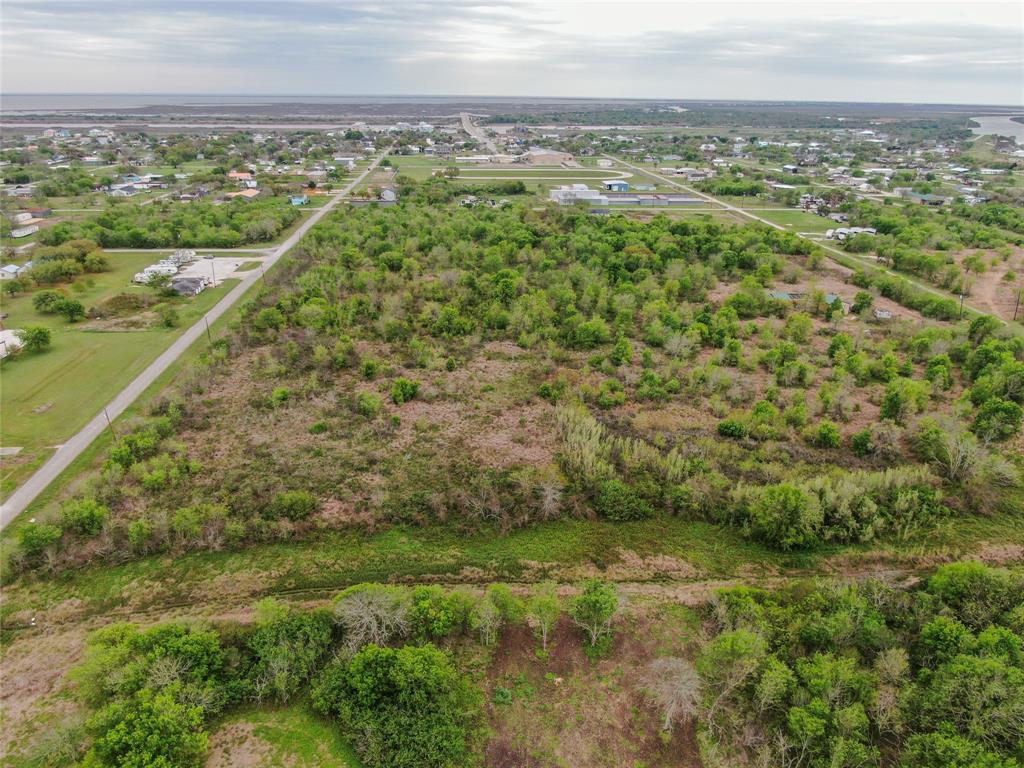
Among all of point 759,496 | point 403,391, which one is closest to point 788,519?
point 759,496

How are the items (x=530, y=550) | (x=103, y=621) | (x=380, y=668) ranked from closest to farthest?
(x=380, y=668) → (x=103, y=621) → (x=530, y=550)

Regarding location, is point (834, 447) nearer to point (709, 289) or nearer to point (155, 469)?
point (709, 289)

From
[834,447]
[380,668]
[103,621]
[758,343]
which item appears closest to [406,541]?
[380,668]

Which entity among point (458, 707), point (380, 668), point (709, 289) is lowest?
point (458, 707)

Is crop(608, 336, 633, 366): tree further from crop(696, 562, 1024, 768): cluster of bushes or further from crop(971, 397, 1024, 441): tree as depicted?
crop(696, 562, 1024, 768): cluster of bushes

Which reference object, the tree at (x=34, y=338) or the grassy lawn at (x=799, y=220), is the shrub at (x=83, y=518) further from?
the grassy lawn at (x=799, y=220)

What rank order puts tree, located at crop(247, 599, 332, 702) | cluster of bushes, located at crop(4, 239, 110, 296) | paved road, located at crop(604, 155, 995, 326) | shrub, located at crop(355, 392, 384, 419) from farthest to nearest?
paved road, located at crop(604, 155, 995, 326) < cluster of bushes, located at crop(4, 239, 110, 296) < shrub, located at crop(355, 392, 384, 419) < tree, located at crop(247, 599, 332, 702)

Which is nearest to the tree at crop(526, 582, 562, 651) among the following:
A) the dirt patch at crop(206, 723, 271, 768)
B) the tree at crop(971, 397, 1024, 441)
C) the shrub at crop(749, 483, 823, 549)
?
the dirt patch at crop(206, 723, 271, 768)

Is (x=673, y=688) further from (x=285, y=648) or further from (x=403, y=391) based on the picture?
(x=403, y=391)
